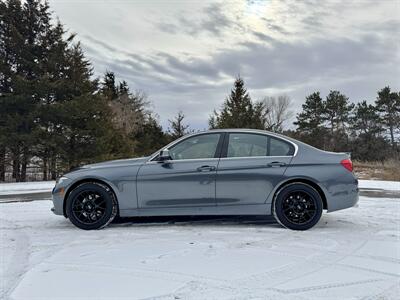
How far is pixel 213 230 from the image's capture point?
17.0 feet

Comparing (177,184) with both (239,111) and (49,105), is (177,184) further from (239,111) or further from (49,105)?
(239,111)

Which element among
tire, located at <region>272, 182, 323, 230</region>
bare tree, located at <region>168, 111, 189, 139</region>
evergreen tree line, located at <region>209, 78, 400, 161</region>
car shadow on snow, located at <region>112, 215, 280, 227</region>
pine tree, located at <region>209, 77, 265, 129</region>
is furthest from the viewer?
evergreen tree line, located at <region>209, 78, 400, 161</region>

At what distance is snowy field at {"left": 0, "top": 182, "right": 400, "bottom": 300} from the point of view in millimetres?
3041

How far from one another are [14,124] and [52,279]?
19.4 meters

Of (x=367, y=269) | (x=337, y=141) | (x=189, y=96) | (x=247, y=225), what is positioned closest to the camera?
(x=367, y=269)

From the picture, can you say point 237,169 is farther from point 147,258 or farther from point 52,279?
point 52,279

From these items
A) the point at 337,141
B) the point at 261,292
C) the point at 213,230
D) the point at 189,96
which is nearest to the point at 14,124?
the point at 189,96

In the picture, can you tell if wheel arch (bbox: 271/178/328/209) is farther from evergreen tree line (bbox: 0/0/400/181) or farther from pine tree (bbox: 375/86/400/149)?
pine tree (bbox: 375/86/400/149)

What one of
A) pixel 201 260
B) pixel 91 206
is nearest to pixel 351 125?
pixel 91 206

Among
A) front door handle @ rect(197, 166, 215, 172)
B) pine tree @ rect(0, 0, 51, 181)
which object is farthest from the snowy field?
pine tree @ rect(0, 0, 51, 181)

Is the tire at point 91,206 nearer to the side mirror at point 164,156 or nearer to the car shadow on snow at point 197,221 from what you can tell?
the car shadow on snow at point 197,221

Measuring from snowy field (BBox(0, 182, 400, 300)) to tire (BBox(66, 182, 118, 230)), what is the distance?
18 centimetres

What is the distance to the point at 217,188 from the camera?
521cm

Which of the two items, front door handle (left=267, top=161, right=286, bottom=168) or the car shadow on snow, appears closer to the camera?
front door handle (left=267, top=161, right=286, bottom=168)
